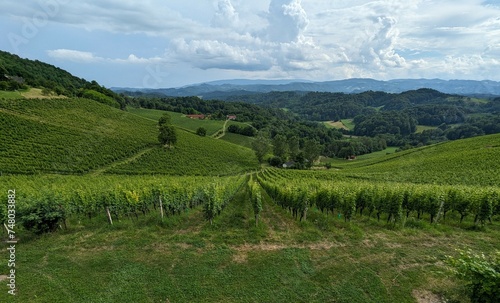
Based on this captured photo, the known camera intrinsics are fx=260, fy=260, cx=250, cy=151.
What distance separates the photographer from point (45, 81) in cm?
9625

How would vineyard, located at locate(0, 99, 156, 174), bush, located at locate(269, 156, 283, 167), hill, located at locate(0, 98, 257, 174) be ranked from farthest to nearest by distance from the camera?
1. bush, located at locate(269, 156, 283, 167)
2. hill, located at locate(0, 98, 257, 174)
3. vineyard, located at locate(0, 99, 156, 174)

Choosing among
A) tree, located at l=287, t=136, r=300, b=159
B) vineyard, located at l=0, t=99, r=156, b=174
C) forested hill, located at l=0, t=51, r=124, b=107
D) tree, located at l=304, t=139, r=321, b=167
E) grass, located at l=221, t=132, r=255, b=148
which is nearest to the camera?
vineyard, located at l=0, t=99, r=156, b=174

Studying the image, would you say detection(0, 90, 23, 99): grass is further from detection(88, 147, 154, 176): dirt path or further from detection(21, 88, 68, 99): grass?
detection(88, 147, 154, 176): dirt path

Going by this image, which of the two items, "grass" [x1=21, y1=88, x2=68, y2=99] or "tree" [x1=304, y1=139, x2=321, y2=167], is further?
"tree" [x1=304, y1=139, x2=321, y2=167]

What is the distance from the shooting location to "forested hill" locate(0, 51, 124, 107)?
3011 inches

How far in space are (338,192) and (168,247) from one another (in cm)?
1379

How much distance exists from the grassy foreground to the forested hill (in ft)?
250

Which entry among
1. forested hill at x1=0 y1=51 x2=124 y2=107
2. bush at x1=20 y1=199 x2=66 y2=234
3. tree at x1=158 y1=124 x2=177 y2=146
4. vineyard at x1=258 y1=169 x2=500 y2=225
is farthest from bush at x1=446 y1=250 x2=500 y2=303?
forested hill at x1=0 y1=51 x2=124 y2=107

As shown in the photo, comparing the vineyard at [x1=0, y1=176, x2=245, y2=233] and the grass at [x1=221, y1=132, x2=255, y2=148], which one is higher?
the vineyard at [x1=0, y1=176, x2=245, y2=233]

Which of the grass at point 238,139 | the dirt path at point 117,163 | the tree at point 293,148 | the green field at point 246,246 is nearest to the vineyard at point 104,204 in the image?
the green field at point 246,246

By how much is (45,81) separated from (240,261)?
11621cm

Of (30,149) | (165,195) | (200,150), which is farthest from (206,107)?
(165,195)

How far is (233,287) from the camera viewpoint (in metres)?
11.5

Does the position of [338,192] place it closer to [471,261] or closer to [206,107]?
[471,261]
